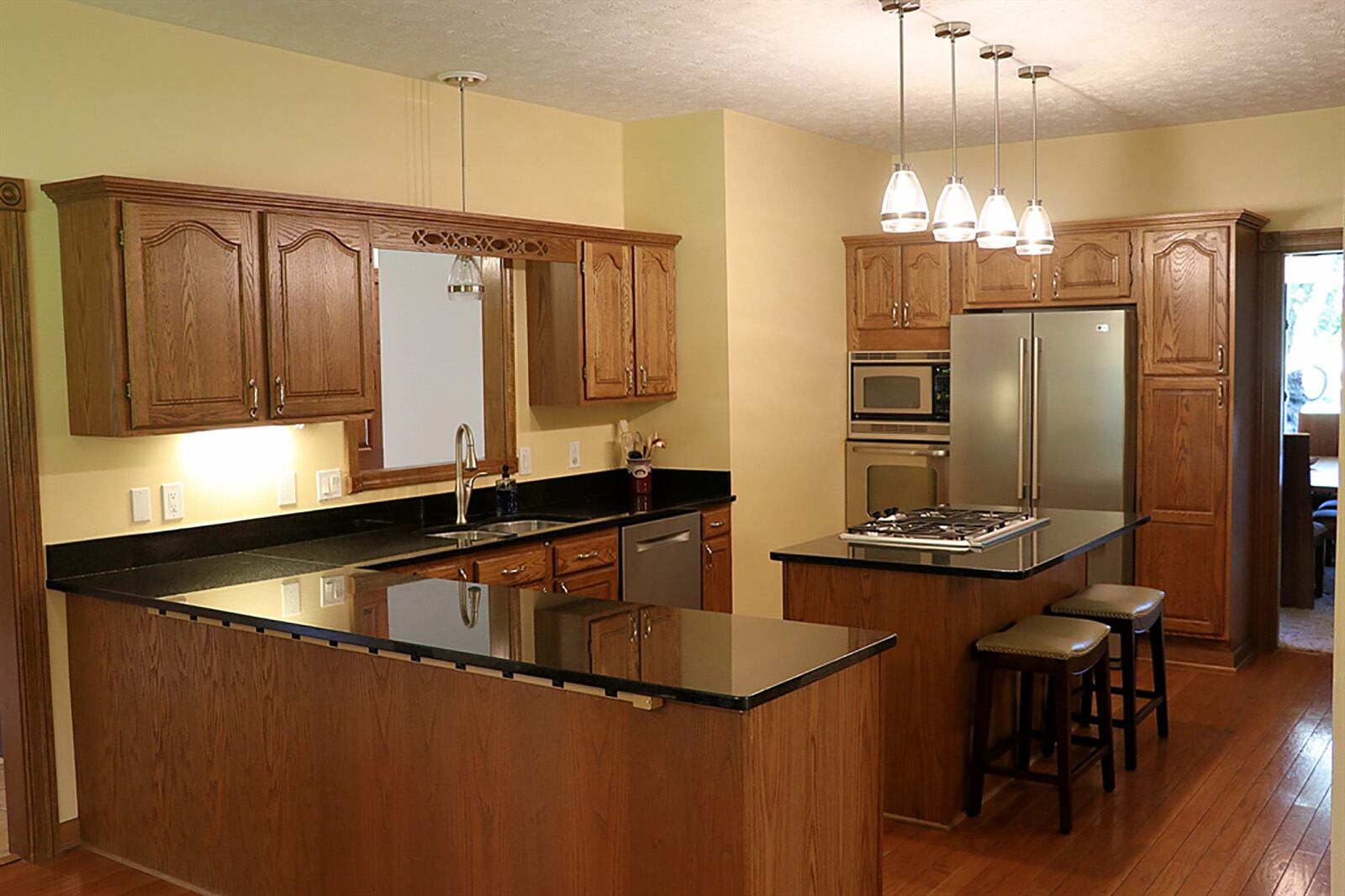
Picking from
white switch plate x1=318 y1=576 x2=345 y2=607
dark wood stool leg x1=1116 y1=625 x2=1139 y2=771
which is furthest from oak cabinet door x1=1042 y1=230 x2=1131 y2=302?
white switch plate x1=318 y1=576 x2=345 y2=607

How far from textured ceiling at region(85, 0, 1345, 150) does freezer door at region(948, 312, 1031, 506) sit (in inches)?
42.3

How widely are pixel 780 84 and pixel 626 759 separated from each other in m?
3.48

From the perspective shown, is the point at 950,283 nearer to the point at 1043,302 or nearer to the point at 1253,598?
the point at 1043,302

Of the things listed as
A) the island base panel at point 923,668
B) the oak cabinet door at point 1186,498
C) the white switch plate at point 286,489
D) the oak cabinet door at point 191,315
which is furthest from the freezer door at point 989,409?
the oak cabinet door at point 191,315

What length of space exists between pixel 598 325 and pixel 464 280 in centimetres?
82

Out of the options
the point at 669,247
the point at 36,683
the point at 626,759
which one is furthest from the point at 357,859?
the point at 669,247

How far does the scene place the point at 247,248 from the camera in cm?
390

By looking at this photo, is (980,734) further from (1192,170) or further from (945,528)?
(1192,170)

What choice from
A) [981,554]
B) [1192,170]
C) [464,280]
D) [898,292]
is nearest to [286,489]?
[464,280]

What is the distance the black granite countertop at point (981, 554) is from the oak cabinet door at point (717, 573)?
46.5 inches

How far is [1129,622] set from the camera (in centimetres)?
438

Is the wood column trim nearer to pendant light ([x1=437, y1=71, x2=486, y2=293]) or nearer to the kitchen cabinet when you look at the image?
pendant light ([x1=437, y1=71, x2=486, y2=293])

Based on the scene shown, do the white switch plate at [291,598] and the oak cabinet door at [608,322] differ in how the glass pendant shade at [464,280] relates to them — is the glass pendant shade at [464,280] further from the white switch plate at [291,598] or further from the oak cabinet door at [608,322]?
the white switch plate at [291,598]

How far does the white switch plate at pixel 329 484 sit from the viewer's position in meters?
4.51
